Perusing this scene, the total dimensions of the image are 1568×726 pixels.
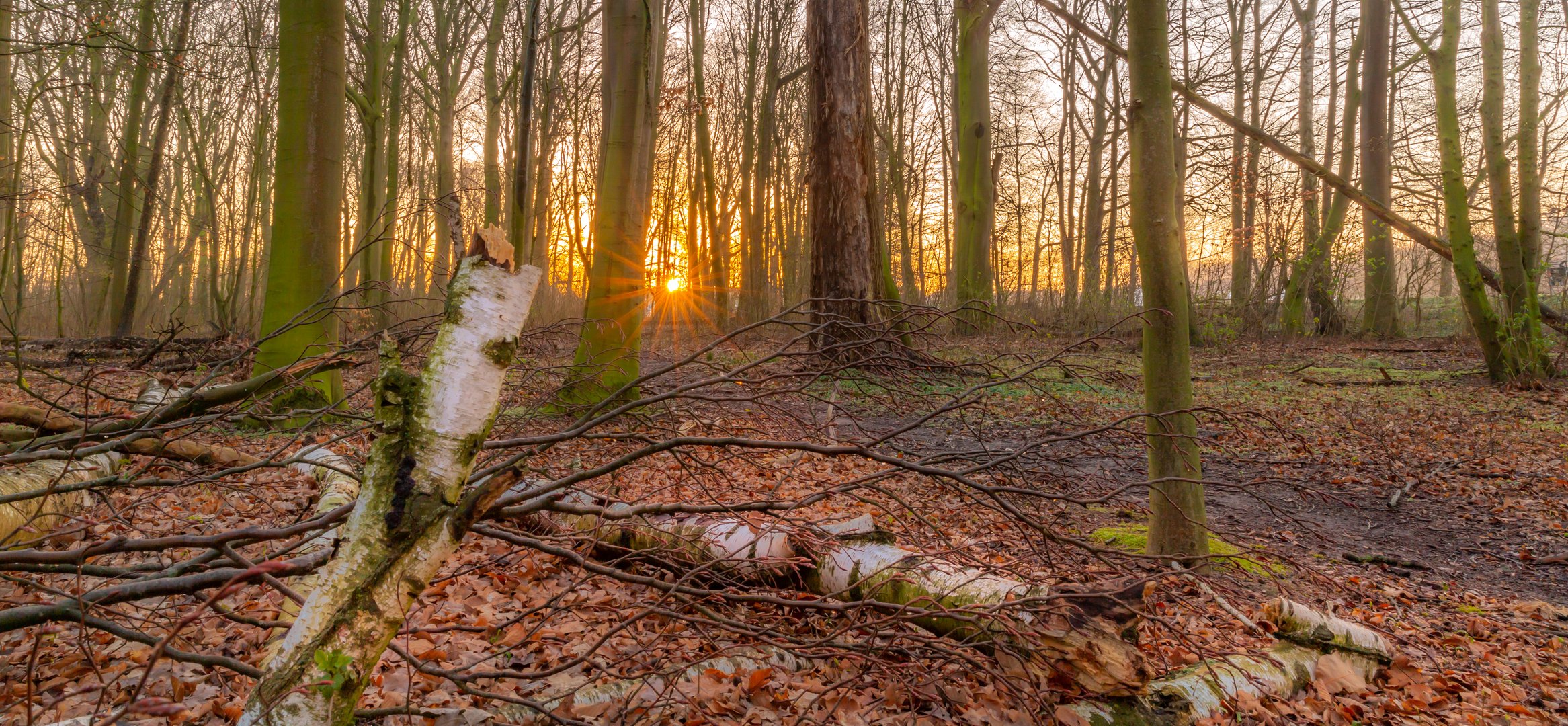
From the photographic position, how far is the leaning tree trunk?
31.6ft

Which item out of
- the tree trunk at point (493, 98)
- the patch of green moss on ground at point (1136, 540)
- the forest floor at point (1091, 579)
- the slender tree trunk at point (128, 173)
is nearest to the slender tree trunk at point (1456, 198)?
the forest floor at point (1091, 579)

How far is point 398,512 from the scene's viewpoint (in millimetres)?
1729

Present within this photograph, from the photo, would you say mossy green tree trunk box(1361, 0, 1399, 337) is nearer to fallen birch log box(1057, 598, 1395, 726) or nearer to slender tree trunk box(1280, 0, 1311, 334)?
slender tree trunk box(1280, 0, 1311, 334)

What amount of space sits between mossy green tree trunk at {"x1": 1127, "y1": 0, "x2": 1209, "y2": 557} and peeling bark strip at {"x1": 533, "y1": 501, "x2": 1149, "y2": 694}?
1.28 m

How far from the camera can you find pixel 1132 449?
24.4 feet

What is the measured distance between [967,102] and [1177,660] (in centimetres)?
1303

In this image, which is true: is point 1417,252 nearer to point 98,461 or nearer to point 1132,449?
point 1132,449

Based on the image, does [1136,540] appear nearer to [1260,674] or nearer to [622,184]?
[1260,674]

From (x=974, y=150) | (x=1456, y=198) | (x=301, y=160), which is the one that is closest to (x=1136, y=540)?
(x=301, y=160)

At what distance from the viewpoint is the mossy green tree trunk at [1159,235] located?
3.55 metres

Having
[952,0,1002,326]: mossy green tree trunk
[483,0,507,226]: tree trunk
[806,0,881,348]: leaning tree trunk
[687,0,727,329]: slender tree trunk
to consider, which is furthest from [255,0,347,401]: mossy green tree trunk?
[952,0,1002,326]: mossy green tree trunk

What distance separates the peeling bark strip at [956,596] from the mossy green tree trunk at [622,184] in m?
3.80

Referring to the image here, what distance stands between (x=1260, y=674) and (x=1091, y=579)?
2.94 feet

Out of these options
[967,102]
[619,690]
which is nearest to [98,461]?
[619,690]
